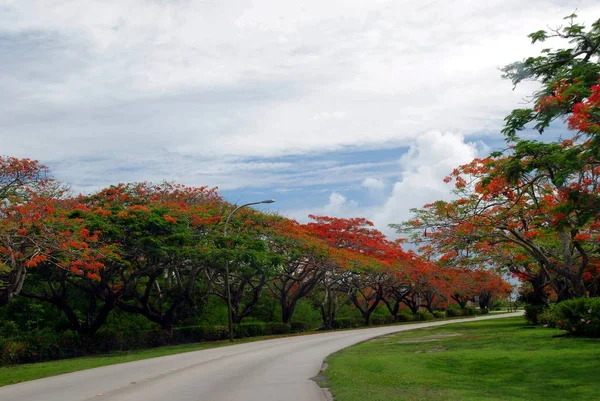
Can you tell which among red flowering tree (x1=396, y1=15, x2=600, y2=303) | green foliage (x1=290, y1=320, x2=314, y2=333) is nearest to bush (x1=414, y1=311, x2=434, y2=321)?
green foliage (x1=290, y1=320, x2=314, y2=333)

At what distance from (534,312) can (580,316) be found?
1323cm

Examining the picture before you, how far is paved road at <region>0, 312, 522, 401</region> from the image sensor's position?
12.2 metres

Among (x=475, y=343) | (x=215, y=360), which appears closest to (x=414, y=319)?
(x=475, y=343)

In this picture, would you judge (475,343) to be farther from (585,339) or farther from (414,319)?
(414,319)

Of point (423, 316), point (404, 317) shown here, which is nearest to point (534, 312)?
point (404, 317)

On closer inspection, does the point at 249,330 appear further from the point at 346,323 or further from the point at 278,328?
the point at 346,323

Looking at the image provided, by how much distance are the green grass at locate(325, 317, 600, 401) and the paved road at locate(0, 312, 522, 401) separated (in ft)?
3.12

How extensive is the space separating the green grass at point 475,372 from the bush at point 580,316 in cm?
58

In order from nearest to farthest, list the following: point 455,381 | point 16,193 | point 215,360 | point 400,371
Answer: point 455,381, point 400,371, point 215,360, point 16,193

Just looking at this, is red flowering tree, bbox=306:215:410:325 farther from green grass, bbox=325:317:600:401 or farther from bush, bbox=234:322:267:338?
green grass, bbox=325:317:600:401

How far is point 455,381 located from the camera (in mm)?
14078

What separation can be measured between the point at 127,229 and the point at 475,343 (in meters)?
16.0

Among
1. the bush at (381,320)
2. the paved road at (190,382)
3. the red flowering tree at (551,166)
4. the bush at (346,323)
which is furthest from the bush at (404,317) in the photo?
the paved road at (190,382)

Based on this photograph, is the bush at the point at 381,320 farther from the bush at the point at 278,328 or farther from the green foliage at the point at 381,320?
the bush at the point at 278,328
